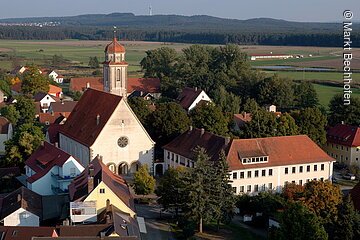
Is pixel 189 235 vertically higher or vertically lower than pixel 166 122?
lower

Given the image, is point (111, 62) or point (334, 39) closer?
point (111, 62)

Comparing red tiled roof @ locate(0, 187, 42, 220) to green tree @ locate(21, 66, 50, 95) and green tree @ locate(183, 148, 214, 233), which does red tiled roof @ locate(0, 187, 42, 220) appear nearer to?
green tree @ locate(183, 148, 214, 233)

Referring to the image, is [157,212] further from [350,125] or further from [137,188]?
[350,125]

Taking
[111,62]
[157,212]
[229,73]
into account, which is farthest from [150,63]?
[157,212]

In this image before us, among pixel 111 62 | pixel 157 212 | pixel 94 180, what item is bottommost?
pixel 157 212

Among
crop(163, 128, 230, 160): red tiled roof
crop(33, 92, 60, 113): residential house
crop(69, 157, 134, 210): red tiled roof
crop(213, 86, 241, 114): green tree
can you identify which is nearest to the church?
crop(163, 128, 230, 160): red tiled roof

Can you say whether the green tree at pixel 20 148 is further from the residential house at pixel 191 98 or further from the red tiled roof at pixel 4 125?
the residential house at pixel 191 98

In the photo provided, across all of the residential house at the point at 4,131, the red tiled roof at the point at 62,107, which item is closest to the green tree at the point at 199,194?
the residential house at the point at 4,131
